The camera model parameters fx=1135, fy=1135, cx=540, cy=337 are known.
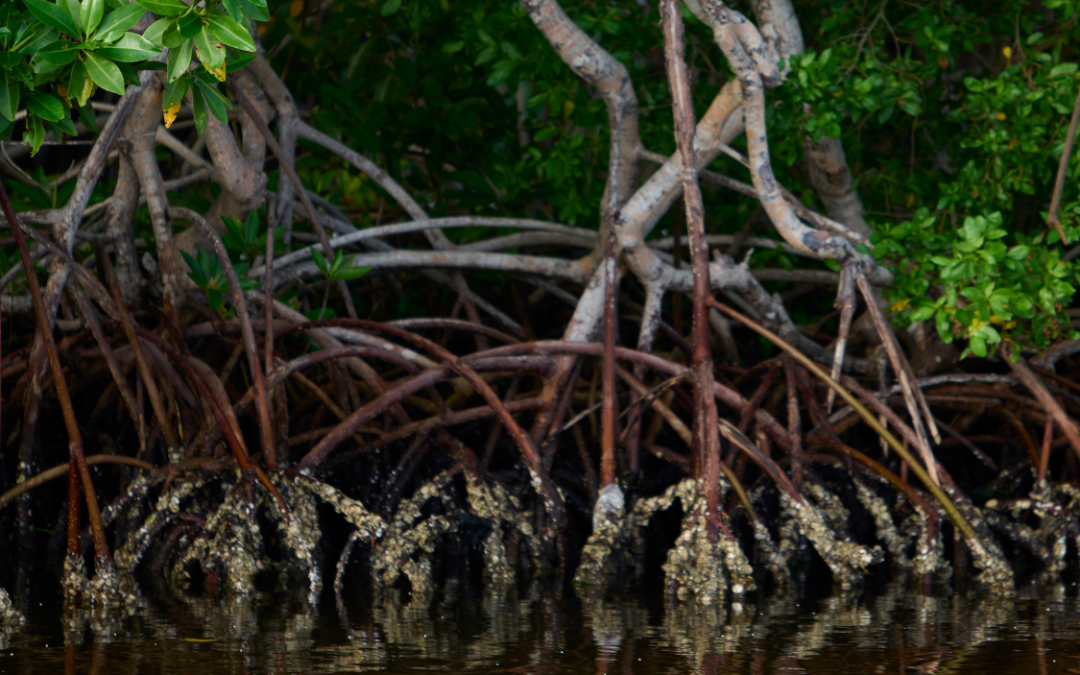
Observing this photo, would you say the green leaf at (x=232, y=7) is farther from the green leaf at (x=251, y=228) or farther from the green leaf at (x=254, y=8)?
the green leaf at (x=251, y=228)

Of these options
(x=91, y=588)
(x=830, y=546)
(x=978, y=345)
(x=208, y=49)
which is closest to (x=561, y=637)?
(x=830, y=546)

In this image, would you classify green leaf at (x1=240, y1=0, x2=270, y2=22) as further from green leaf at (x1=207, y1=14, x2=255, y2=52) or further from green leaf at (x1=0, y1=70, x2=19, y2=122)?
green leaf at (x1=0, y1=70, x2=19, y2=122)

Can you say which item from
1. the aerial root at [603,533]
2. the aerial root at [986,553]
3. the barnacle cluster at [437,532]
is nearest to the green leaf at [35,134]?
the barnacle cluster at [437,532]

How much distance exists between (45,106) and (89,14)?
0.82 feet

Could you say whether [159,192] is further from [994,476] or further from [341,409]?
[994,476]

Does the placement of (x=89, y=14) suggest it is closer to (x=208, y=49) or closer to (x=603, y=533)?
(x=208, y=49)

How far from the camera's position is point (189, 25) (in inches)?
81.0

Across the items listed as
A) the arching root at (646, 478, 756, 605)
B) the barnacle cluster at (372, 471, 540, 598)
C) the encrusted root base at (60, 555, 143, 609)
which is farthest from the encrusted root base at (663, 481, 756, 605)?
the encrusted root base at (60, 555, 143, 609)

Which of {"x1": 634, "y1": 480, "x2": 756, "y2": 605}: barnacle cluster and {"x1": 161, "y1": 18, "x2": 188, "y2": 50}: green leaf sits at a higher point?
{"x1": 161, "y1": 18, "x2": 188, "y2": 50}: green leaf

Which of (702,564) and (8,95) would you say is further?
(702,564)

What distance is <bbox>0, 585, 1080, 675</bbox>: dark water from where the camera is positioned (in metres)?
2.28

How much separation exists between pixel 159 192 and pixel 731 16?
185 cm

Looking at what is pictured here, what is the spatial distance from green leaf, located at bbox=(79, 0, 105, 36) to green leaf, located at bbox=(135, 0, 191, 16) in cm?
8

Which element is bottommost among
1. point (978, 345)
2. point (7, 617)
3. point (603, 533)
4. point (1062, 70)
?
point (7, 617)
